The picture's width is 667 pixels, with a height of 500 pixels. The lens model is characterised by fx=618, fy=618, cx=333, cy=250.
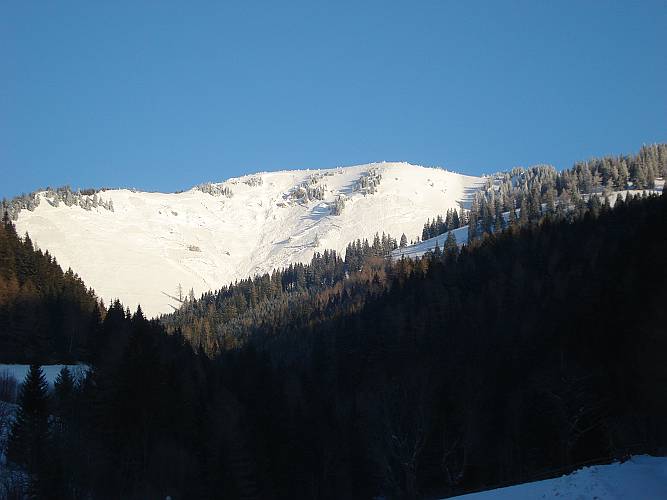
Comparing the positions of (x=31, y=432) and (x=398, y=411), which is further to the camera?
(x=398, y=411)

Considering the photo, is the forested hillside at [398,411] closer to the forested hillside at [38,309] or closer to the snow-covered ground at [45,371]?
the snow-covered ground at [45,371]

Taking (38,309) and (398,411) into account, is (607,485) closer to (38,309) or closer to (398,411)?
(398,411)

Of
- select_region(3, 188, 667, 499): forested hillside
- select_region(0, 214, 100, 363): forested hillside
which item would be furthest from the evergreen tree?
select_region(0, 214, 100, 363): forested hillside

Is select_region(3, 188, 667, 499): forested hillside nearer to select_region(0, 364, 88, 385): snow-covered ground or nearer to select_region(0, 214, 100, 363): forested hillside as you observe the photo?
select_region(0, 364, 88, 385): snow-covered ground

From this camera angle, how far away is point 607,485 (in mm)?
25312

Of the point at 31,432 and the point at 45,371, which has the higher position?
the point at 45,371

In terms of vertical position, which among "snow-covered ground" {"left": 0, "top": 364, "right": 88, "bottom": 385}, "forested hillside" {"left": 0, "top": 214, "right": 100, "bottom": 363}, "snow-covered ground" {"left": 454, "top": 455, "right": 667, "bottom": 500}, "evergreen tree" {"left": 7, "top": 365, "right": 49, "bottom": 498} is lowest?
"snow-covered ground" {"left": 454, "top": 455, "right": 667, "bottom": 500}

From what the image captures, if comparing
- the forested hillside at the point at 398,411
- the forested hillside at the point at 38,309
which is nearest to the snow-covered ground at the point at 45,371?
the forested hillside at the point at 38,309

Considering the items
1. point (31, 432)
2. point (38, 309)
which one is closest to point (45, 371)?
point (38, 309)

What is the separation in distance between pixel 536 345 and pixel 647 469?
143 ft

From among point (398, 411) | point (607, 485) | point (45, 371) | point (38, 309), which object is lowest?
point (607, 485)

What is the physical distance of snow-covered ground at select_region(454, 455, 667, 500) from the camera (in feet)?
80.0

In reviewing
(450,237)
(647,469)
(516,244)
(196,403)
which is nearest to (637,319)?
(647,469)

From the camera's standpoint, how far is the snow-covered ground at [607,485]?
80.0ft
